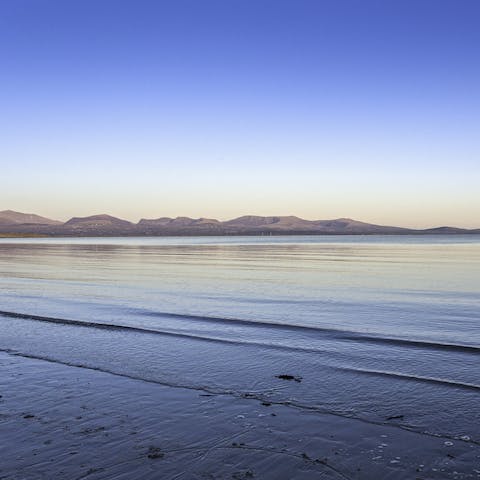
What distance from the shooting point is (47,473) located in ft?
20.5

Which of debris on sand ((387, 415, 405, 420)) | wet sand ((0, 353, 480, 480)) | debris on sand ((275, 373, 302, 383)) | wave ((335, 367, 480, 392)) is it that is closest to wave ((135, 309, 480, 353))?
wave ((335, 367, 480, 392))

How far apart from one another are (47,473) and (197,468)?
1927mm

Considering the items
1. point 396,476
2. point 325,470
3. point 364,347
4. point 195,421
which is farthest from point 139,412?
point 364,347

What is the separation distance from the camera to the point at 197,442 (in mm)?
7188

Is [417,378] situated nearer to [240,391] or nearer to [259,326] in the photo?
[240,391]

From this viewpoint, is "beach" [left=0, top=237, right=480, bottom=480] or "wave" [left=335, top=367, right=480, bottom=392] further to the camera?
"wave" [left=335, top=367, right=480, bottom=392]

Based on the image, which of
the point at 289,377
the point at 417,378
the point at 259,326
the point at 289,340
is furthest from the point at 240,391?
the point at 259,326

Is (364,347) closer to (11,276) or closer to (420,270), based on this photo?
(420,270)

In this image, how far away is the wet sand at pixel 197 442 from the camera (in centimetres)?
632

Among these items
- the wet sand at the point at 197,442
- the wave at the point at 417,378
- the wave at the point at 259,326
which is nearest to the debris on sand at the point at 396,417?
the wet sand at the point at 197,442

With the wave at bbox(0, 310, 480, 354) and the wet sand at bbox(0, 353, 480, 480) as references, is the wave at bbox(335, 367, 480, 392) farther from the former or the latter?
the wet sand at bbox(0, 353, 480, 480)

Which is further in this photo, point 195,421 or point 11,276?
point 11,276

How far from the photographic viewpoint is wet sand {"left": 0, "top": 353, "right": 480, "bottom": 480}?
6.32 m

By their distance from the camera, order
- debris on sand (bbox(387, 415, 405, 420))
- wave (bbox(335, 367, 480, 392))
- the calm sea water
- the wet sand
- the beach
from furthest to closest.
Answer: wave (bbox(335, 367, 480, 392)) < the calm sea water < debris on sand (bbox(387, 415, 405, 420)) < the beach < the wet sand
